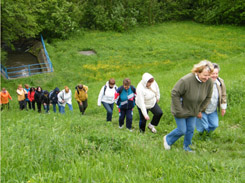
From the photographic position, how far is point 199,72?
4.48 metres

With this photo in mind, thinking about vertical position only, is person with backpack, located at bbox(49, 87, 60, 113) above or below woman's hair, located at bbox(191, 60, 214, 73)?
below

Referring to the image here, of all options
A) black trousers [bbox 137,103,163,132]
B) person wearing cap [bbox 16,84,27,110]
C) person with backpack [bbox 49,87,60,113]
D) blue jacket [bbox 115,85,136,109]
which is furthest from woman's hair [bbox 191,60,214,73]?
person wearing cap [bbox 16,84,27,110]

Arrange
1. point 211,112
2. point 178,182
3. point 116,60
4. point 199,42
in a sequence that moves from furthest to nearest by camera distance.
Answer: point 199,42 → point 116,60 → point 211,112 → point 178,182

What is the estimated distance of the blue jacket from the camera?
7125mm

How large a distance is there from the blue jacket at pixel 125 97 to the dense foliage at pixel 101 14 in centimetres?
1695

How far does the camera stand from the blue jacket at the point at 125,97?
712cm

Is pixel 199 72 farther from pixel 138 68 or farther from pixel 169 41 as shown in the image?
pixel 169 41

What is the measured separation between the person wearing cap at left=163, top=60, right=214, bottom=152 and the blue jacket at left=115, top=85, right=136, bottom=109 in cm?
231

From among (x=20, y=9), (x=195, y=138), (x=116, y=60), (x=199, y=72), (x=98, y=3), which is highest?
(x=98, y=3)

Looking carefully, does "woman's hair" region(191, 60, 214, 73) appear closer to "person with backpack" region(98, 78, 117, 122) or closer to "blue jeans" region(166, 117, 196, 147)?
"blue jeans" region(166, 117, 196, 147)

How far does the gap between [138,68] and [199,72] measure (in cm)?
1890

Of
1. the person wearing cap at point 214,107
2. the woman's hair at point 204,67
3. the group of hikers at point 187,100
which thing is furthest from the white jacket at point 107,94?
the woman's hair at point 204,67

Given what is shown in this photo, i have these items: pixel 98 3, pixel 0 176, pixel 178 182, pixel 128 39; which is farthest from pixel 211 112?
pixel 98 3

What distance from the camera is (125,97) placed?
7.14 metres
